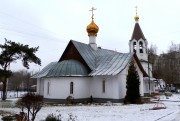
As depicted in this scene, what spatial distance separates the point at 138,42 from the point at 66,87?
1794 cm

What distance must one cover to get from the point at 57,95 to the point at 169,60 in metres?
40.6

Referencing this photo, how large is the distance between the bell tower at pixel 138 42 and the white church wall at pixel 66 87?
15.8 meters

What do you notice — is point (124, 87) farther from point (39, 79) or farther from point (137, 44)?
point (137, 44)

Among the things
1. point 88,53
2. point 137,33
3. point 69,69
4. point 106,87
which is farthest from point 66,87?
point 137,33

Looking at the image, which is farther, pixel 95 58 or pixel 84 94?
pixel 95 58

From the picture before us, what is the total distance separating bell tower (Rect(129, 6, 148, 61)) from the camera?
1465 inches

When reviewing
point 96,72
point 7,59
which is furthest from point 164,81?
point 7,59

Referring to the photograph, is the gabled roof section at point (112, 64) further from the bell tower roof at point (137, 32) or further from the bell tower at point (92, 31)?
the bell tower roof at point (137, 32)

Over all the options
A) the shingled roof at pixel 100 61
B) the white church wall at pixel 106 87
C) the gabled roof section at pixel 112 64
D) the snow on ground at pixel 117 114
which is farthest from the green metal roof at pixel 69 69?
the snow on ground at pixel 117 114

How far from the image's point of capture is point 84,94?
23875mm

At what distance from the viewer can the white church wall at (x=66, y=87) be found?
76.3ft

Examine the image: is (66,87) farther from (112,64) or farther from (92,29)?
(92,29)

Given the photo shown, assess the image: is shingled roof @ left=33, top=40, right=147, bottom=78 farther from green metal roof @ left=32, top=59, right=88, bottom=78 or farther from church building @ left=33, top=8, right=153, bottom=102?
green metal roof @ left=32, top=59, right=88, bottom=78

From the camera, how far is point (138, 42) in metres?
37.4
